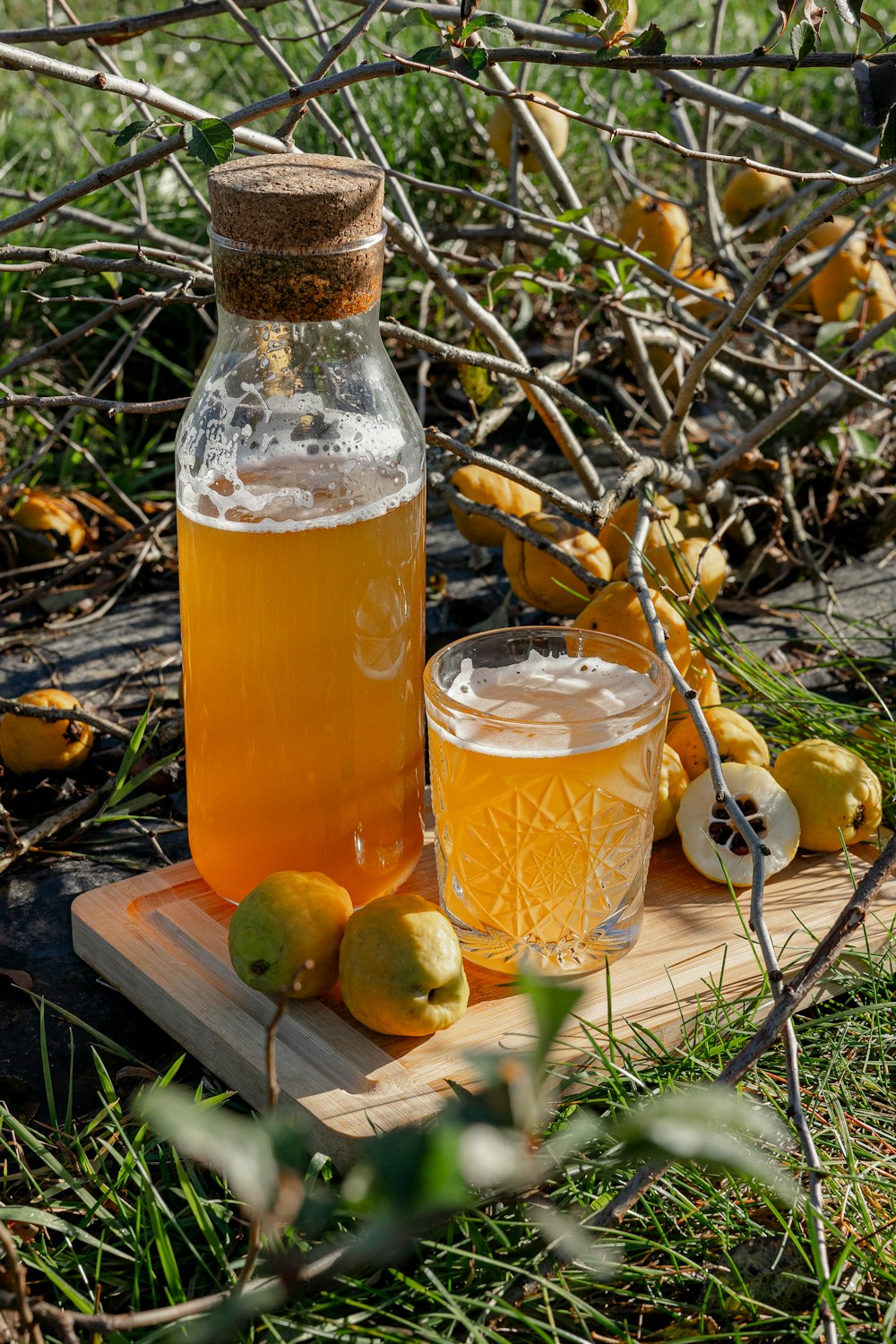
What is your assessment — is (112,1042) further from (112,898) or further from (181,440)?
(181,440)

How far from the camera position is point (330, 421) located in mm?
1438

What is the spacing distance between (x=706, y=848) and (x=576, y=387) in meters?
1.89

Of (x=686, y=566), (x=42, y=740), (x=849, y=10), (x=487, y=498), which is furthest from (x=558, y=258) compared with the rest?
(x=42, y=740)

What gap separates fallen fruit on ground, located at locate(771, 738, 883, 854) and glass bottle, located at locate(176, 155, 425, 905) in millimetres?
531

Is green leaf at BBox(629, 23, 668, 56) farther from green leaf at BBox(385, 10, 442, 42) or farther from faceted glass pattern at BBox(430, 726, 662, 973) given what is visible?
faceted glass pattern at BBox(430, 726, 662, 973)

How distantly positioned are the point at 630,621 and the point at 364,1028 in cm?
66

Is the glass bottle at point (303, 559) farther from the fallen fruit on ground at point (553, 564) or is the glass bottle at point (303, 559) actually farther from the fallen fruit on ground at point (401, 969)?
the fallen fruit on ground at point (553, 564)

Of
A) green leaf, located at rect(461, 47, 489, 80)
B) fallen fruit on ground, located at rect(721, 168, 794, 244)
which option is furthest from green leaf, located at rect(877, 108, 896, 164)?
fallen fruit on ground, located at rect(721, 168, 794, 244)

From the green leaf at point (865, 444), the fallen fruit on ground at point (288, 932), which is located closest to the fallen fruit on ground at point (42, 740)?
the fallen fruit on ground at point (288, 932)

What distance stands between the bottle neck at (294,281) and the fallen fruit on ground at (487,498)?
893mm

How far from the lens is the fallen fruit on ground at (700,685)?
6.06ft

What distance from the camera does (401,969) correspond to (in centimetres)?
134

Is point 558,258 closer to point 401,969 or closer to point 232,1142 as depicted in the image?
point 401,969

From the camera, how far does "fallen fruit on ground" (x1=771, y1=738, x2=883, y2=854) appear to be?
66.9 inches
